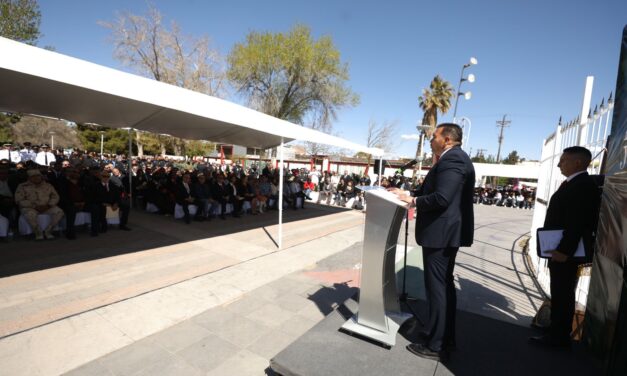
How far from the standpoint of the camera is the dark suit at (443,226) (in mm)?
2314

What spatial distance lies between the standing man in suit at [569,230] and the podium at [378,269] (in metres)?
1.37

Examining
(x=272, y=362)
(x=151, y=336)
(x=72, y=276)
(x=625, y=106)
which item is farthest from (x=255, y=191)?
(x=625, y=106)

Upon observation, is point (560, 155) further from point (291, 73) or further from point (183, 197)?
point (291, 73)

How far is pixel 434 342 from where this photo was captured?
2436 mm

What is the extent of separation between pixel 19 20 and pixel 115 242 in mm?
19608

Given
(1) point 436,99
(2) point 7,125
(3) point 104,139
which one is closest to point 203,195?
(1) point 436,99

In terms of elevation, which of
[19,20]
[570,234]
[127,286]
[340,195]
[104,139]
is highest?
[19,20]

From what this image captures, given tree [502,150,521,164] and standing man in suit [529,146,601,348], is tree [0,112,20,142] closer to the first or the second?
standing man in suit [529,146,601,348]

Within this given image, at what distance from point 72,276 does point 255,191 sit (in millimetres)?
6257

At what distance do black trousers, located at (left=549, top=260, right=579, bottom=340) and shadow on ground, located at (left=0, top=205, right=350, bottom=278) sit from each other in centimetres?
604

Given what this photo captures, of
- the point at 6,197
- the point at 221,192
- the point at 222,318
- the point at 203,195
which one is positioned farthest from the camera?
the point at 221,192

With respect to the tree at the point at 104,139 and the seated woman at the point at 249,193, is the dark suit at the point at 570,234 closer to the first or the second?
the seated woman at the point at 249,193

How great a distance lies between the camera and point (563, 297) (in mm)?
2695

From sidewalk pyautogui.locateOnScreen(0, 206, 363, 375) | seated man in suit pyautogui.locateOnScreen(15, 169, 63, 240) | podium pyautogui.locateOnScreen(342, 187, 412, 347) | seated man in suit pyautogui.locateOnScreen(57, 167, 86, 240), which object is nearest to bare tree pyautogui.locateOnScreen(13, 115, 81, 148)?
seated man in suit pyautogui.locateOnScreen(57, 167, 86, 240)
